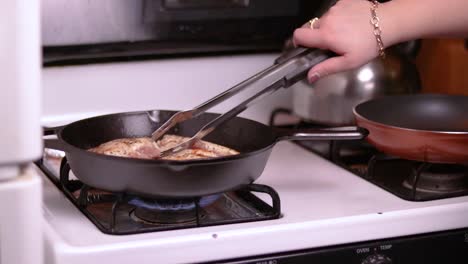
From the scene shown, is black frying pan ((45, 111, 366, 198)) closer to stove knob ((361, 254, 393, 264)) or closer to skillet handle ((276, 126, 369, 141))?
skillet handle ((276, 126, 369, 141))

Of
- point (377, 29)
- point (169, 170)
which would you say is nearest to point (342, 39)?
point (377, 29)

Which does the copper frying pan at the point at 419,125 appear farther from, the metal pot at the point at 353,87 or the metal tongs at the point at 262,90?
the metal tongs at the point at 262,90

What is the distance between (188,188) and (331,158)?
0.41m

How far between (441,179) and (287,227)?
335 millimetres

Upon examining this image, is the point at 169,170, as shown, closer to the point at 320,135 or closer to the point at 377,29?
the point at 320,135

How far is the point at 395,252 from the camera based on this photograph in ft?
3.69

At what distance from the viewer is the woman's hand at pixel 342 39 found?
1.18 meters

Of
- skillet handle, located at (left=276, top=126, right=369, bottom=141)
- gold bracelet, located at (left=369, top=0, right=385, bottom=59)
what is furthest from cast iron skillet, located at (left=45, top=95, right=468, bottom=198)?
gold bracelet, located at (left=369, top=0, right=385, bottom=59)

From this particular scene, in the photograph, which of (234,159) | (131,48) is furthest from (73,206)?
(131,48)

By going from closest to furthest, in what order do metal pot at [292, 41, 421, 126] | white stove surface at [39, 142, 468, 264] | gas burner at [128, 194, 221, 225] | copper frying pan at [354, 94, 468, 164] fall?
white stove surface at [39, 142, 468, 264] → gas burner at [128, 194, 221, 225] → copper frying pan at [354, 94, 468, 164] → metal pot at [292, 41, 421, 126]

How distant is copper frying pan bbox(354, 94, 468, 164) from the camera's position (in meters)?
1.20

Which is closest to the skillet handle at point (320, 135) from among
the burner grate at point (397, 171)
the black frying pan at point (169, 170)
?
the black frying pan at point (169, 170)

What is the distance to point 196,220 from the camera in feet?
3.47

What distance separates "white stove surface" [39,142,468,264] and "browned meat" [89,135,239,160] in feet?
0.31
